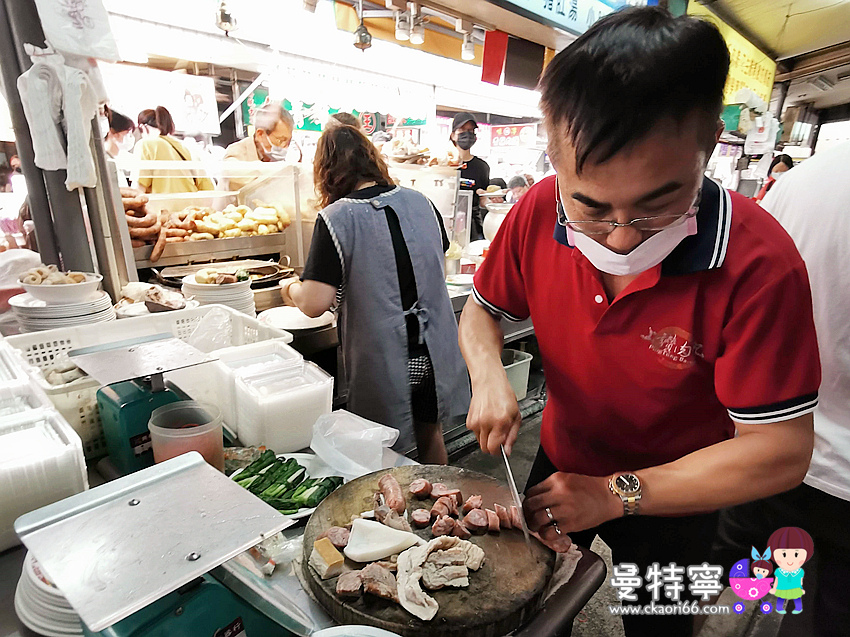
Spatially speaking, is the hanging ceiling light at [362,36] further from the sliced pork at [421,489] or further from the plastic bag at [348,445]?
the sliced pork at [421,489]

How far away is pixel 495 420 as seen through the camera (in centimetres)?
128

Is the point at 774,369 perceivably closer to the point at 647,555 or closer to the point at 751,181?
the point at 647,555

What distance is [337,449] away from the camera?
1.52 metres

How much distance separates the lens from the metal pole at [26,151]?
2.01 meters

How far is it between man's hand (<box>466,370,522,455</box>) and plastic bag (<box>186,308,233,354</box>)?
1212 mm

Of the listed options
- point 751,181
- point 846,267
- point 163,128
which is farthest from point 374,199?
point 751,181

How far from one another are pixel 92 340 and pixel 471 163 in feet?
14.3

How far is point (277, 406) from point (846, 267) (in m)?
1.85

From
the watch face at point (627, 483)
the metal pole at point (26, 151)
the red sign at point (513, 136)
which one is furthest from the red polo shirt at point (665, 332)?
the red sign at point (513, 136)

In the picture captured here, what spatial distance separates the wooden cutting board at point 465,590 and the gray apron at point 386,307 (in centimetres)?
112

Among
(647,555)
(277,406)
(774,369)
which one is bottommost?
(647,555)

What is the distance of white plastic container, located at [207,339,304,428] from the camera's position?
5.30 ft

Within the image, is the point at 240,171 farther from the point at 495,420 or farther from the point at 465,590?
the point at 465,590

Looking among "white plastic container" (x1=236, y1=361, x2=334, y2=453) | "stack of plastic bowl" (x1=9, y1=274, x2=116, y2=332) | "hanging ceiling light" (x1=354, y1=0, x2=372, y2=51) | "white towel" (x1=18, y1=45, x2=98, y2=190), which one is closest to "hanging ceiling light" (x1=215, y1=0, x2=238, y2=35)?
"hanging ceiling light" (x1=354, y1=0, x2=372, y2=51)
